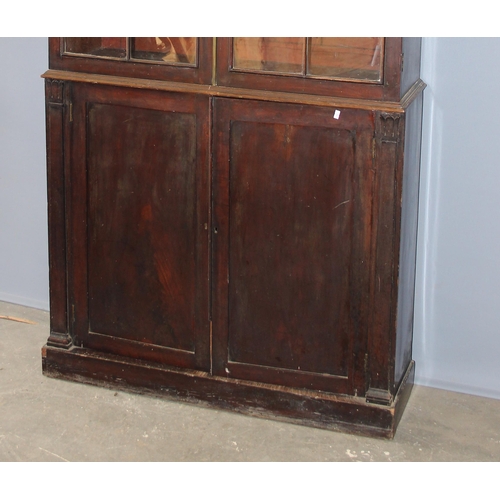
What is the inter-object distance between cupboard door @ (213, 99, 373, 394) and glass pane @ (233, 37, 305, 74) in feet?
0.41

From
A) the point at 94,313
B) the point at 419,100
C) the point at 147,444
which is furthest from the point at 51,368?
the point at 419,100

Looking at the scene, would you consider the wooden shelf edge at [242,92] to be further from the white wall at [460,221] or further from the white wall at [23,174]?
the white wall at [23,174]

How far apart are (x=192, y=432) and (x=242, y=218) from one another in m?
0.77

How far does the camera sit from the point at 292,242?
354 centimetres

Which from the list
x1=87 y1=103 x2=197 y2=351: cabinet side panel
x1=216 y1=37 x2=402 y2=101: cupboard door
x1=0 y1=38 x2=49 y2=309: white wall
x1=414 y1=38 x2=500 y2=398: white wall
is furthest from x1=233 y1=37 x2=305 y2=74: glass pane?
x1=0 y1=38 x2=49 y2=309: white wall

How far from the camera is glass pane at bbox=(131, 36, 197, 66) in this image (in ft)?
11.6

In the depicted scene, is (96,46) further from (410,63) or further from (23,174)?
(410,63)

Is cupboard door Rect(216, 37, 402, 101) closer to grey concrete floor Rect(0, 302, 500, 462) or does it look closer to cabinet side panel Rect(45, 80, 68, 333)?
cabinet side panel Rect(45, 80, 68, 333)

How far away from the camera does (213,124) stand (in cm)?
354

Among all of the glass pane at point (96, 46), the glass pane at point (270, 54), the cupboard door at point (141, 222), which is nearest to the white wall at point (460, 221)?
the glass pane at point (270, 54)

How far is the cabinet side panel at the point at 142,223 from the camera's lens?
11.9 feet

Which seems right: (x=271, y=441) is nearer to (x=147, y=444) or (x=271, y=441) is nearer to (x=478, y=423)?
(x=147, y=444)

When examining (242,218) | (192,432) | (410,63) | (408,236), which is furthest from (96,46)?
(192,432)

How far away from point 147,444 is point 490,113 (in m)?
1.64
